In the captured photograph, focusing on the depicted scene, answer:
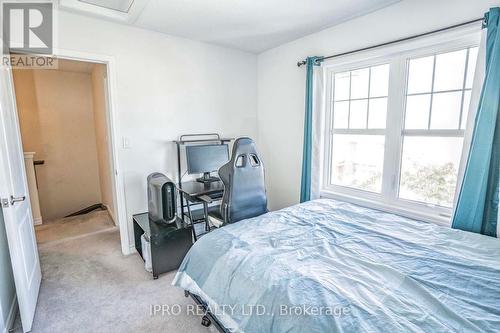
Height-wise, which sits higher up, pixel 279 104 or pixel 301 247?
pixel 279 104

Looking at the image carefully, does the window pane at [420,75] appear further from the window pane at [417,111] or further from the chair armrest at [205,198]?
the chair armrest at [205,198]

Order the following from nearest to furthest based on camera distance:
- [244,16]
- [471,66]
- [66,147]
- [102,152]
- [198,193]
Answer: [471,66] < [244,16] < [198,193] < [102,152] < [66,147]

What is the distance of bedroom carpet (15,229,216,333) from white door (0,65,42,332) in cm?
16

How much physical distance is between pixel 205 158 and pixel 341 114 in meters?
1.64

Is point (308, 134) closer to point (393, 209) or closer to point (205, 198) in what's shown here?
point (393, 209)

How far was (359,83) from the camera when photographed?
105 inches

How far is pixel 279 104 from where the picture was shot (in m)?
3.41

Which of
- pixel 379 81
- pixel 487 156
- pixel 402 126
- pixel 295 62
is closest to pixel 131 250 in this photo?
pixel 295 62

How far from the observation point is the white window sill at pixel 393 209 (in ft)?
6.86

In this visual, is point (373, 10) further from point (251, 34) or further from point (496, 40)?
point (251, 34)

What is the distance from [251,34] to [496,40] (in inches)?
83.2

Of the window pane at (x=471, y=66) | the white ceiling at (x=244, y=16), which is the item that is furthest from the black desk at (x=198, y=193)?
the window pane at (x=471, y=66)

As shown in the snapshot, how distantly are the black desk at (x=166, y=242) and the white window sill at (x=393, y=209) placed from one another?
1612 mm

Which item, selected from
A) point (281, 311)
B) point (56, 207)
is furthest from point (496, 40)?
point (56, 207)
